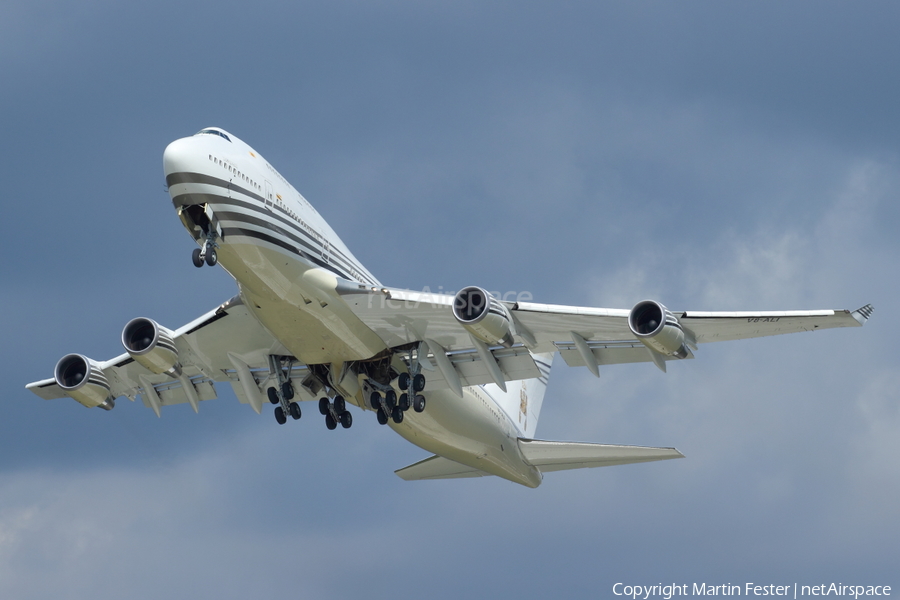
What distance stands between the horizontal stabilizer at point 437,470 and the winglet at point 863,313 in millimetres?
16538

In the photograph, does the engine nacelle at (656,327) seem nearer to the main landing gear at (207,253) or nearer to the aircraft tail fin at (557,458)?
the aircraft tail fin at (557,458)

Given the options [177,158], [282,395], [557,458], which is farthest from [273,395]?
[557,458]

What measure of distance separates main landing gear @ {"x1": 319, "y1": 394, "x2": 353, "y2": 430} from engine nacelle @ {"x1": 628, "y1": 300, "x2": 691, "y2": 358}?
9.91m

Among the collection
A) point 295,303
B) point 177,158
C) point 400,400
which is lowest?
point 295,303

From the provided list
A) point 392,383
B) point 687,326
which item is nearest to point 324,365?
point 392,383

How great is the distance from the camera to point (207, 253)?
22.2 meters

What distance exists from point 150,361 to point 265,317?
197 inches

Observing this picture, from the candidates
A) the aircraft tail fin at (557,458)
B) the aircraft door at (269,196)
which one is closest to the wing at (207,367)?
the aircraft door at (269,196)

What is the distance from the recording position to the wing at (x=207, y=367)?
92.1ft

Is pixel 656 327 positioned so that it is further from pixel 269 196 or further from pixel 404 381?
pixel 269 196

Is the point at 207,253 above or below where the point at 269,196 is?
below

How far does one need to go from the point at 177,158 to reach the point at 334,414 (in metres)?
10.6

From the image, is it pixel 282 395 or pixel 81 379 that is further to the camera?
pixel 81 379

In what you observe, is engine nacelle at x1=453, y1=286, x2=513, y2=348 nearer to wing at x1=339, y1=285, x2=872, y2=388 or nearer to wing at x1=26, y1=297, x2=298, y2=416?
wing at x1=339, y1=285, x2=872, y2=388
